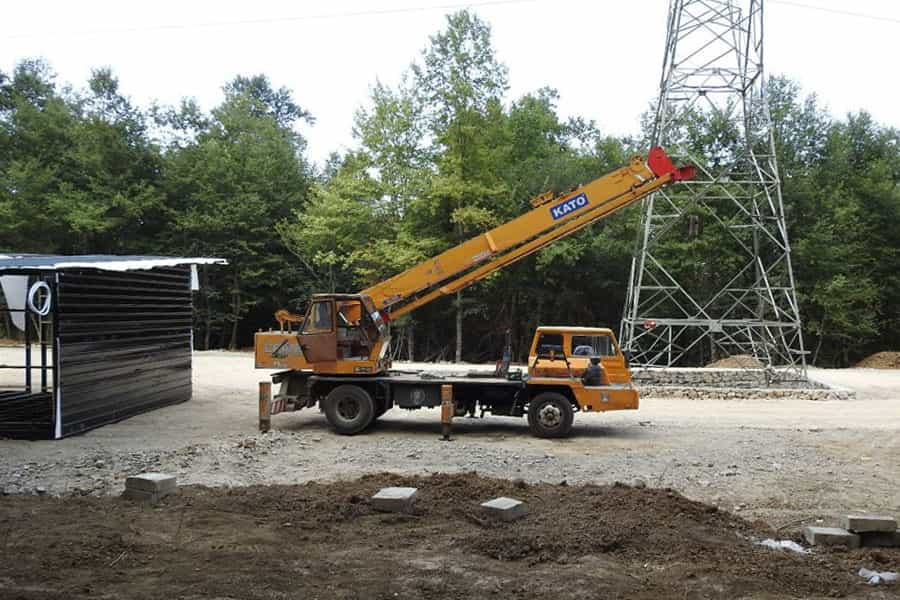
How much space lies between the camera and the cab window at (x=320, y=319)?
42.2 feet

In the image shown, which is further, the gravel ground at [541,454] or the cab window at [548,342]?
the cab window at [548,342]

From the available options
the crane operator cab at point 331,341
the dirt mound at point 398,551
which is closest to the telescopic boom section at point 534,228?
the crane operator cab at point 331,341

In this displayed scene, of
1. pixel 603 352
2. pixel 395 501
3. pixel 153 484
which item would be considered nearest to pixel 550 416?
pixel 603 352

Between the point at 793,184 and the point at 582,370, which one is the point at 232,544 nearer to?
the point at 582,370

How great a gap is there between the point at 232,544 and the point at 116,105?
42989 millimetres

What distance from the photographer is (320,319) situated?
1296cm

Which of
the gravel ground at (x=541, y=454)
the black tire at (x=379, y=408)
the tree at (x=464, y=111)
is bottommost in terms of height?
the gravel ground at (x=541, y=454)

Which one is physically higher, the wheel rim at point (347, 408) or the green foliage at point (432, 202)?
the green foliage at point (432, 202)

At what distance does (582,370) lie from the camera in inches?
502

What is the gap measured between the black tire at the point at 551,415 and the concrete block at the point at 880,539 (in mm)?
6140

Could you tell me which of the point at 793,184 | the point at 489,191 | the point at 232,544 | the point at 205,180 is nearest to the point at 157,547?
the point at 232,544

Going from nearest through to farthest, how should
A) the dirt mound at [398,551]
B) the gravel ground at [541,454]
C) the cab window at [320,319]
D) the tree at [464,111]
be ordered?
the dirt mound at [398,551]
the gravel ground at [541,454]
the cab window at [320,319]
the tree at [464,111]

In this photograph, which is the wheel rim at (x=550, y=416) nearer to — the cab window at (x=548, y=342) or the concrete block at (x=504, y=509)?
the cab window at (x=548, y=342)

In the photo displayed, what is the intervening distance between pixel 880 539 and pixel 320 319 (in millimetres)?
8885
